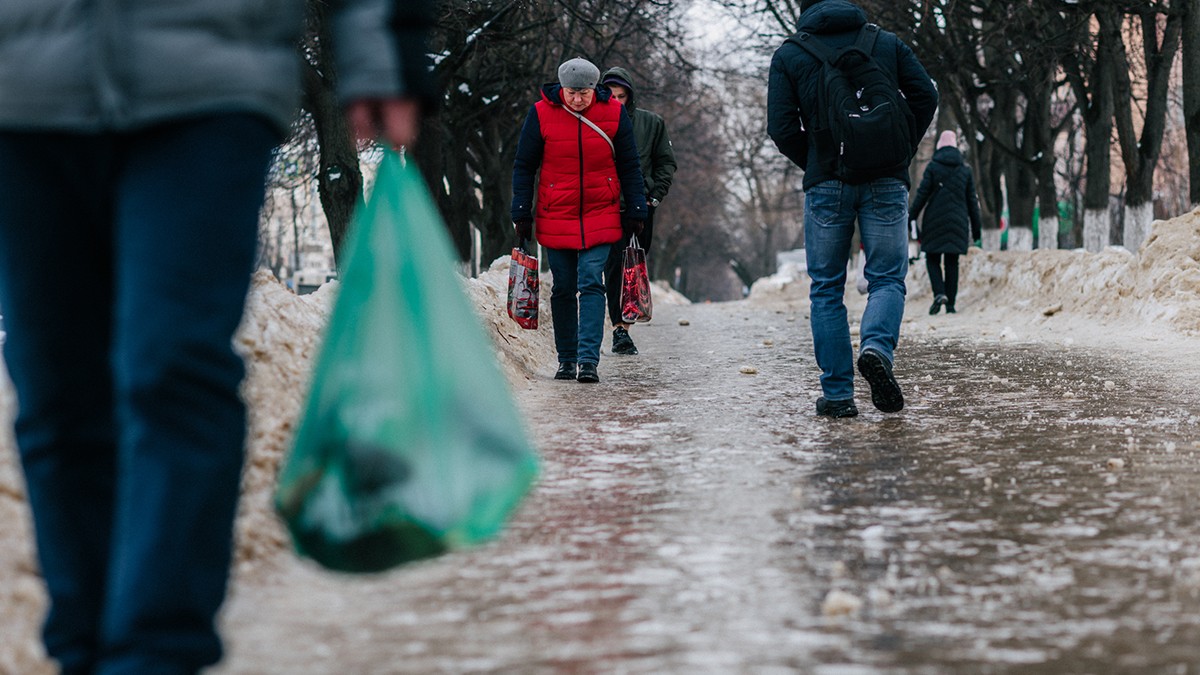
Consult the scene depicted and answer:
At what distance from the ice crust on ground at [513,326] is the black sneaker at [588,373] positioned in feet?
1.29

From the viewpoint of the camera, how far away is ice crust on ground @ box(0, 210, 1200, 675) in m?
3.32

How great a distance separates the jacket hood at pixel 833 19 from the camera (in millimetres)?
6602

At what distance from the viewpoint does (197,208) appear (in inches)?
93.3

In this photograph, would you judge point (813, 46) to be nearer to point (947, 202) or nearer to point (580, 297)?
point (580, 297)

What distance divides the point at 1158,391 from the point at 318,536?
6403 millimetres

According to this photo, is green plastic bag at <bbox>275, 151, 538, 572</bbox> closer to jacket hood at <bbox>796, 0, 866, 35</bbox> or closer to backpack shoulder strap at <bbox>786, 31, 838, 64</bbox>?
backpack shoulder strap at <bbox>786, 31, 838, 64</bbox>

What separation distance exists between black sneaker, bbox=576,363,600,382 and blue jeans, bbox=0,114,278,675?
21.5ft

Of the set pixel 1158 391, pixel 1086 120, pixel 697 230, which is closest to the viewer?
pixel 1158 391

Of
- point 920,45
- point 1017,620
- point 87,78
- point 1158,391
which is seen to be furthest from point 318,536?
point 920,45

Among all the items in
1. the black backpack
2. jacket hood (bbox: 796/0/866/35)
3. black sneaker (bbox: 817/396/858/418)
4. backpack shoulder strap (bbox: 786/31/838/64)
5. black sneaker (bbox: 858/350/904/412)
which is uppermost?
jacket hood (bbox: 796/0/866/35)

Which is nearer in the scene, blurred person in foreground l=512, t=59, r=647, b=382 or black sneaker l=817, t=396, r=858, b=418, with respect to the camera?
black sneaker l=817, t=396, r=858, b=418

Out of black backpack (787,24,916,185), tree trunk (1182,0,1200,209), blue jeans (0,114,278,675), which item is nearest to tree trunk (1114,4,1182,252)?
tree trunk (1182,0,1200,209)

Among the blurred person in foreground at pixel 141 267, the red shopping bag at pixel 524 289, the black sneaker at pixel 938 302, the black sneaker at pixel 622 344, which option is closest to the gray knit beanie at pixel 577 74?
the red shopping bag at pixel 524 289

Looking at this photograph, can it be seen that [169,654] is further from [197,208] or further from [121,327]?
[197,208]
